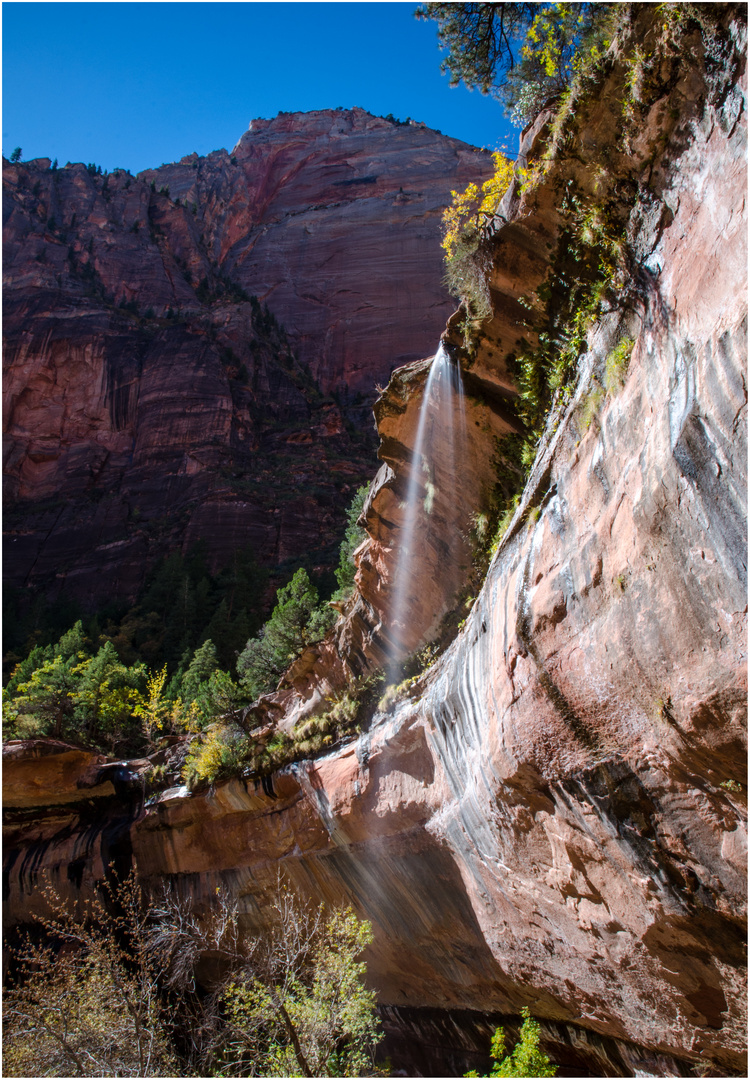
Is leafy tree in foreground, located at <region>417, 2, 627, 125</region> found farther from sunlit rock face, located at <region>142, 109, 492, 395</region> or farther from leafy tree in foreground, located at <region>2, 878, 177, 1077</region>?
sunlit rock face, located at <region>142, 109, 492, 395</region>

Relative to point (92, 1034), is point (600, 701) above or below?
above

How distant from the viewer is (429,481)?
13578 mm

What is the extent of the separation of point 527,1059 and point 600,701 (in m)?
8.96

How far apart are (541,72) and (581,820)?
426 inches

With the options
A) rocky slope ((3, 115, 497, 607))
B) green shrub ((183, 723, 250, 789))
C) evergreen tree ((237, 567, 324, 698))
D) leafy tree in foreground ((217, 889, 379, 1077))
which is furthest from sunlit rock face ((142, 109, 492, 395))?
leafy tree in foreground ((217, 889, 379, 1077))

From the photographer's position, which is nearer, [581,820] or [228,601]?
[581,820]

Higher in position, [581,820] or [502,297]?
[502,297]

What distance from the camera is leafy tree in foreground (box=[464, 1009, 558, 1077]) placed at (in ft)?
34.4

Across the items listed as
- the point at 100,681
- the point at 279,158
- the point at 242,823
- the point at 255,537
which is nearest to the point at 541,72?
the point at 242,823

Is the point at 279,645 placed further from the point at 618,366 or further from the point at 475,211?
the point at 618,366

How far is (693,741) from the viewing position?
17.0 ft

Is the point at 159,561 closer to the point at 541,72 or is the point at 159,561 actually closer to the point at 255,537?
the point at 255,537

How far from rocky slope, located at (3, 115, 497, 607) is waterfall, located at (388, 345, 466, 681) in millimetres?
34469

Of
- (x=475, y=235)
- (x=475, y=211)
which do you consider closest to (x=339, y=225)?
(x=475, y=211)
